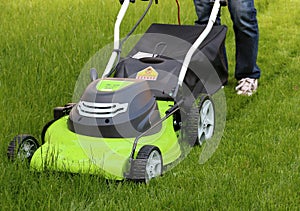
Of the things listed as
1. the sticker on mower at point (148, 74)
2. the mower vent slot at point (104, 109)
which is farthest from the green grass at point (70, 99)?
the sticker on mower at point (148, 74)

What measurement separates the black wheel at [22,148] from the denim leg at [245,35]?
1.76m

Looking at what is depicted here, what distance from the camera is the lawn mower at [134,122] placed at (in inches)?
96.8

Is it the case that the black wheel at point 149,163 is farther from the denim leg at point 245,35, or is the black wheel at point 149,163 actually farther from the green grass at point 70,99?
the denim leg at point 245,35

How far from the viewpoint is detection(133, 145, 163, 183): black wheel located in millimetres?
2426

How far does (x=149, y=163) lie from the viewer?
8.21 feet

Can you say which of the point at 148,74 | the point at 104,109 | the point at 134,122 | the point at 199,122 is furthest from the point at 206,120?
the point at 104,109

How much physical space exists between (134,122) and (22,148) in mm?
487

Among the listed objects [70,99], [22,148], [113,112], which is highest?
[113,112]

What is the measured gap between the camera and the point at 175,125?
2.87m

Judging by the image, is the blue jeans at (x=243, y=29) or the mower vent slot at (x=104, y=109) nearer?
the mower vent slot at (x=104, y=109)

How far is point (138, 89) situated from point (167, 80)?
33 centimetres

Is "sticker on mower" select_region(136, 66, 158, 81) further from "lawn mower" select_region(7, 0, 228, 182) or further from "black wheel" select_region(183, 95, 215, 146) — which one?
"black wheel" select_region(183, 95, 215, 146)

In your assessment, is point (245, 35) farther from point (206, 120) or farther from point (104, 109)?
point (104, 109)

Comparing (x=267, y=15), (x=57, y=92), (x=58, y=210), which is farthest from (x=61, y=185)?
(x=267, y=15)
